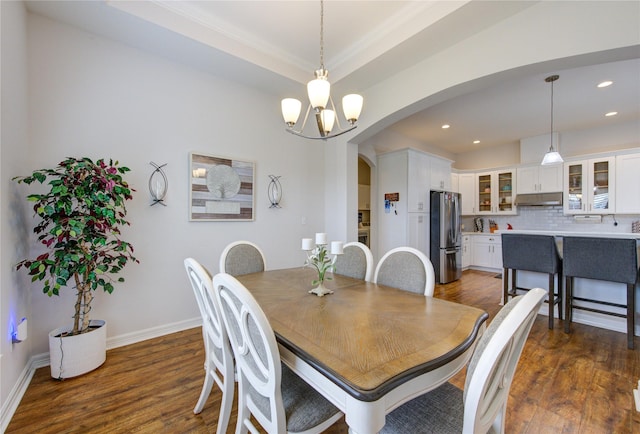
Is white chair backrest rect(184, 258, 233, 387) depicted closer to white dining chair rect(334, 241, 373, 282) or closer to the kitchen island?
white dining chair rect(334, 241, 373, 282)

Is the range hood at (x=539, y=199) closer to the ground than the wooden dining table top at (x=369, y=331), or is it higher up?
higher up

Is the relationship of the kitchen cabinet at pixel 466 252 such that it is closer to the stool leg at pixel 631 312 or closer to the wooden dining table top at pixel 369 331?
the stool leg at pixel 631 312

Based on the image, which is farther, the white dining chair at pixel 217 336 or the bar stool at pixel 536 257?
the bar stool at pixel 536 257

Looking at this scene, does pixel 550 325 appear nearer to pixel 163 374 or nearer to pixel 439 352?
pixel 439 352

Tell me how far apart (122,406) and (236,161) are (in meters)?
2.41

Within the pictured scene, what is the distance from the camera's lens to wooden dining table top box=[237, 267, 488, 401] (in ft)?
2.79

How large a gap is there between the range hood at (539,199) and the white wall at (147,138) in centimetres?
507

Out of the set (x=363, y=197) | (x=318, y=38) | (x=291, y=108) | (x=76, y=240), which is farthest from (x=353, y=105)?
(x=363, y=197)

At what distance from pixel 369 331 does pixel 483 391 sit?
435 millimetres

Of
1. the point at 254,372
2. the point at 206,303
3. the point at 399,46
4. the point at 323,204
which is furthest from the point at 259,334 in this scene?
the point at 323,204

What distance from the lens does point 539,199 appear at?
5.34 metres

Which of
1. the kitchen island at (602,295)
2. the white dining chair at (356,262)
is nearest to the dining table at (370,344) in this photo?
the white dining chair at (356,262)

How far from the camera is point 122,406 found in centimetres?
171

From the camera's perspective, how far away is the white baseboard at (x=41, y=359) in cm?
161
